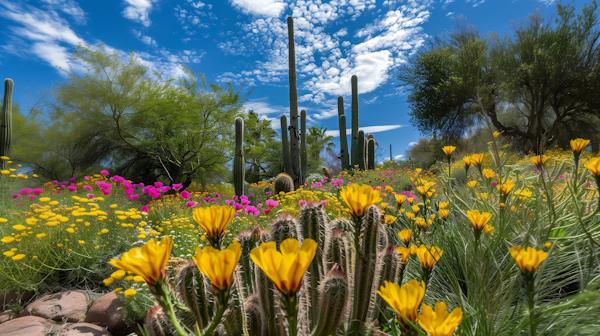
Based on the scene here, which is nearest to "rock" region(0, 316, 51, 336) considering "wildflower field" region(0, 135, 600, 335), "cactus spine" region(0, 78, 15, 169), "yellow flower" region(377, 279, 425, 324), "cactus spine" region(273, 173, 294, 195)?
"wildflower field" region(0, 135, 600, 335)

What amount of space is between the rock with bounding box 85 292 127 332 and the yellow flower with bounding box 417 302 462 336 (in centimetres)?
231

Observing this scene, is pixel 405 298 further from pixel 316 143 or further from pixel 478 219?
pixel 316 143

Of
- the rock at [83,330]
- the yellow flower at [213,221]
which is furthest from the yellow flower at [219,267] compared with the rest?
the rock at [83,330]

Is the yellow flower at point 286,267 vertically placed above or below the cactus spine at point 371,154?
below

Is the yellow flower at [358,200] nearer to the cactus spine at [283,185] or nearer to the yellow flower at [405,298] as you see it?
the yellow flower at [405,298]

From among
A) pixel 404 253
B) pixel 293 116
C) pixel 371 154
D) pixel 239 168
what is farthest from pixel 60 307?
pixel 371 154

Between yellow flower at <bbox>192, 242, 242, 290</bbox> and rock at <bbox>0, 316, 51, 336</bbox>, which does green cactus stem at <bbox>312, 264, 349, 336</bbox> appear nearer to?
yellow flower at <bbox>192, 242, 242, 290</bbox>

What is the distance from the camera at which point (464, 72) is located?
1337 centimetres

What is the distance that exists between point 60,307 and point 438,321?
2.97 meters

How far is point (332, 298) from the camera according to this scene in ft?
2.43

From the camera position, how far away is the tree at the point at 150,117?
34.7 feet

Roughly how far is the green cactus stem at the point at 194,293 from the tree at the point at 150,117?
1096cm

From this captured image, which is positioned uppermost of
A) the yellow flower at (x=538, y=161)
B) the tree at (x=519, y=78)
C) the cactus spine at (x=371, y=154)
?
the tree at (x=519, y=78)

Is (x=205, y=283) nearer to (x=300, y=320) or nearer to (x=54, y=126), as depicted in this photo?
(x=300, y=320)
